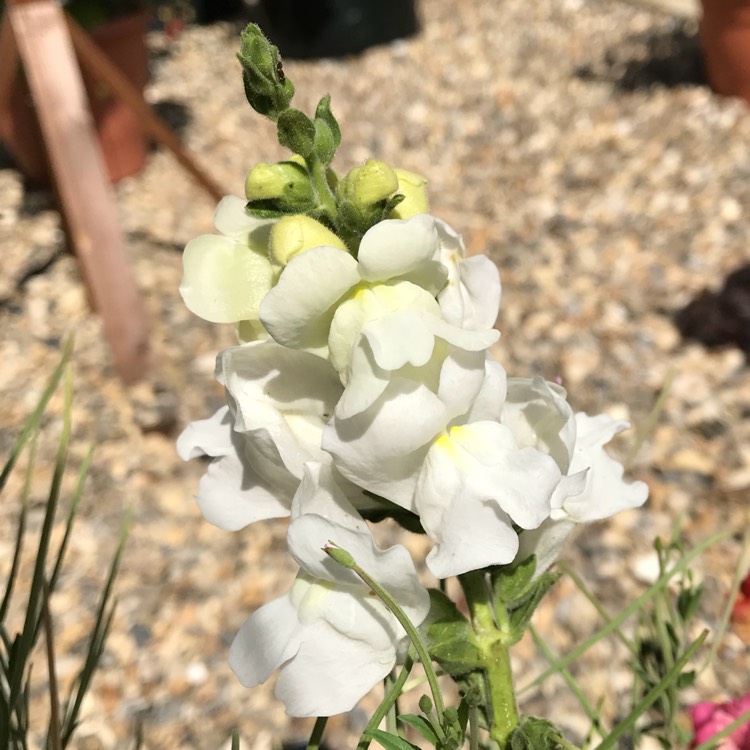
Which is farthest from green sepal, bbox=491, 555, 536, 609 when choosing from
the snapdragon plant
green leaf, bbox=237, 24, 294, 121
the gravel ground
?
the gravel ground

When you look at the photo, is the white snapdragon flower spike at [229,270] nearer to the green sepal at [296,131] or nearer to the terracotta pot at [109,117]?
the green sepal at [296,131]

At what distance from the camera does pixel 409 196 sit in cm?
36

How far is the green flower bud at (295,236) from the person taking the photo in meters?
0.32

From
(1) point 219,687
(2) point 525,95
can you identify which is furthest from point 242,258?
(2) point 525,95

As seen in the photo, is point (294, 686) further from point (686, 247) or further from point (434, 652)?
point (686, 247)

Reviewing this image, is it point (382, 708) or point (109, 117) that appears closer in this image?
point (382, 708)

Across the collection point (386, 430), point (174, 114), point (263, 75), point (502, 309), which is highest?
point (263, 75)

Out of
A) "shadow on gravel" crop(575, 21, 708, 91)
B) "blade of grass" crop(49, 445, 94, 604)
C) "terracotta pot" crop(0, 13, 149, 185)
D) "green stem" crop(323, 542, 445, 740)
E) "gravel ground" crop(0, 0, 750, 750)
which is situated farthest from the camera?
"shadow on gravel" crop(575, 21, 708, 91)

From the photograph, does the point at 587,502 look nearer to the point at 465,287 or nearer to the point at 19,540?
the point at 465,287

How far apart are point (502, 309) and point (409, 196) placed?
1125mm

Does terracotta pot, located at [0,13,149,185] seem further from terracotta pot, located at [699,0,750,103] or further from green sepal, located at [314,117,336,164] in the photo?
green sepal, located at [314,117,336,164]

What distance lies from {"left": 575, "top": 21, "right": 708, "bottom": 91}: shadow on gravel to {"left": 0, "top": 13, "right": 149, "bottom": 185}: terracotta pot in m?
1.05

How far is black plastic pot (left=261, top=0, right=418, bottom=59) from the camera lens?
8.08 ft

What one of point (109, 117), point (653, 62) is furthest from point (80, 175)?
point (653, 62)
